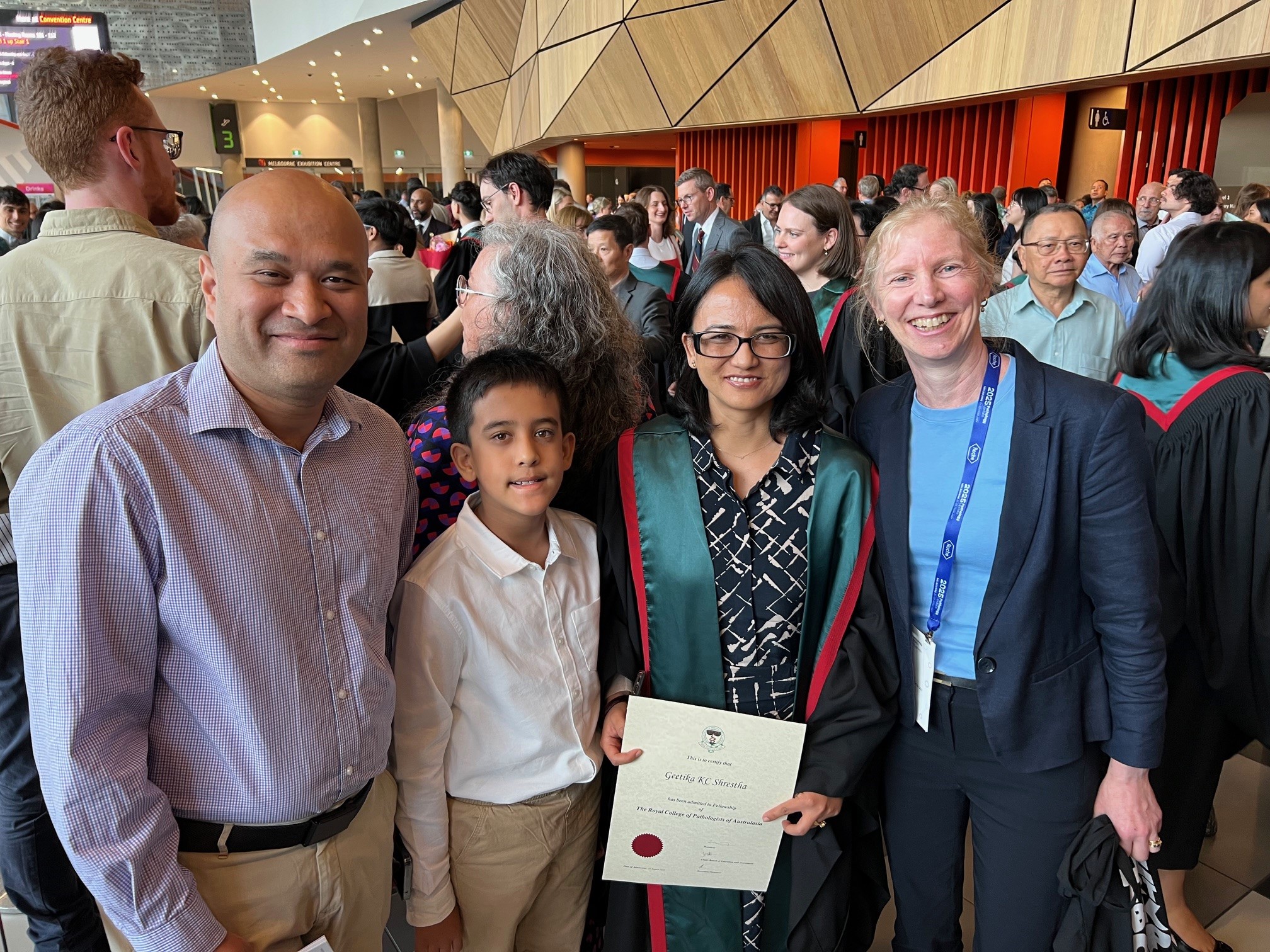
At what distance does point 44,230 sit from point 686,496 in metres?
1.51

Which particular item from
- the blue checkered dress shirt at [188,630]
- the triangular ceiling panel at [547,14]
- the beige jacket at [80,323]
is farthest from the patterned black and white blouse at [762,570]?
the triangular ceiling panel at [547,14]

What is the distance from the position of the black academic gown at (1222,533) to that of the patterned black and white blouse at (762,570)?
998 mm

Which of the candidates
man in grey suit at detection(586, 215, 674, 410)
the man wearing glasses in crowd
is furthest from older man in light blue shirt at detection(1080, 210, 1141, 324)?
the man wearing glasses in crowd

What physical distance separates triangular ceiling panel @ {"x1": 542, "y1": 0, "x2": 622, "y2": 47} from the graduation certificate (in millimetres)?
12757

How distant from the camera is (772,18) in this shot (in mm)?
10500

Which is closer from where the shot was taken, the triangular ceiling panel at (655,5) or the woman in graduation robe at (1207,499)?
the woman in graduation robe at (1207,499)

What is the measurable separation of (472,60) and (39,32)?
1335cm

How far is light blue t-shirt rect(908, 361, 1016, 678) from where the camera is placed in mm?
1539

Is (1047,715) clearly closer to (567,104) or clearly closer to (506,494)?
(506,494)

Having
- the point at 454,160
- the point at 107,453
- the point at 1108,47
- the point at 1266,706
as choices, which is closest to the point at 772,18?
the point at 1108,47

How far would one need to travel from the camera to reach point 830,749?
62.6 inches

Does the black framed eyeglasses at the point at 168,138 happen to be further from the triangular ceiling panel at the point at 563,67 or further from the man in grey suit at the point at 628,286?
the triangular ceiling panel at the point at 563,67

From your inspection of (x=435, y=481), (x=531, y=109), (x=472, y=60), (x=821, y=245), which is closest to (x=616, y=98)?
(x=531, y=109)

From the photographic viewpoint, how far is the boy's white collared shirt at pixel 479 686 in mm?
1481
